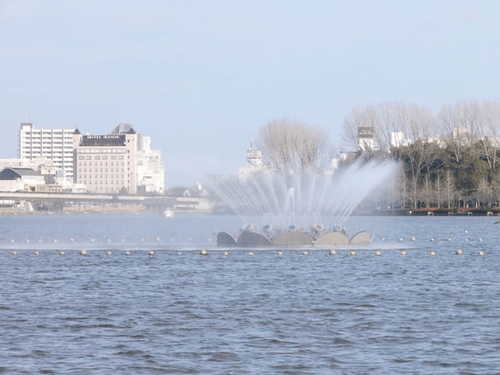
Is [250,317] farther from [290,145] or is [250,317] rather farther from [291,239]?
Answer: [290,145]

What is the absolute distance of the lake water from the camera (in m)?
29.8

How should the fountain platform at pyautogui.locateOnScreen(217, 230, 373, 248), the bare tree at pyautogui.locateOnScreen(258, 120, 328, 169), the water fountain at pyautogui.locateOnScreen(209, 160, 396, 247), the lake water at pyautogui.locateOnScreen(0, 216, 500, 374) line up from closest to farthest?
1. the lake water at pyautogui.locateOnScreen(0, 216, 500, 374)
2. the fountain platform at pyautogui.locateOnScreen(217, 230, 373, 248)
3. the water fountain at pyautogui.locateOnScreen(209, 160, 396, 247)
4. the bare tree at pyautogui.locateOnScreen(258, 120, 328, 169)

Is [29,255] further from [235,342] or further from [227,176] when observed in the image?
[235,342]

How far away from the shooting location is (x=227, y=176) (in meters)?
92.1

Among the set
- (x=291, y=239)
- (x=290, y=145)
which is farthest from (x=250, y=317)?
(x=290, y=145)

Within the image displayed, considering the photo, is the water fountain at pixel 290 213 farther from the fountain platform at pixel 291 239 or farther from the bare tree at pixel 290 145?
the bare tree at pixel 290 145

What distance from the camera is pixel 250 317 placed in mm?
37938

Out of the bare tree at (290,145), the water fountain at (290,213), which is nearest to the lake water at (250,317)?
the water fountain at (290,213)

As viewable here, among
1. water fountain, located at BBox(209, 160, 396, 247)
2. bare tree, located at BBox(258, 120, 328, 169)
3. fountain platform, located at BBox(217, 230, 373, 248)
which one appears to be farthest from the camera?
bare tree, located at BBox(258, 120, 328, 169)

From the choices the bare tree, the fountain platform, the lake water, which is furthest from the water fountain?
the bare tree

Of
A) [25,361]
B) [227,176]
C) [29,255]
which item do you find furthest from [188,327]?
[227,176]

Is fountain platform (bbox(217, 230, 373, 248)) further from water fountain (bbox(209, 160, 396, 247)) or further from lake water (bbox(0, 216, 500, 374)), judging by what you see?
lake water (bbox(0, 216, 500, 374))

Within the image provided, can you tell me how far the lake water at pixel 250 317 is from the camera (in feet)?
97.8

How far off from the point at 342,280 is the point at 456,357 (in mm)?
20747
